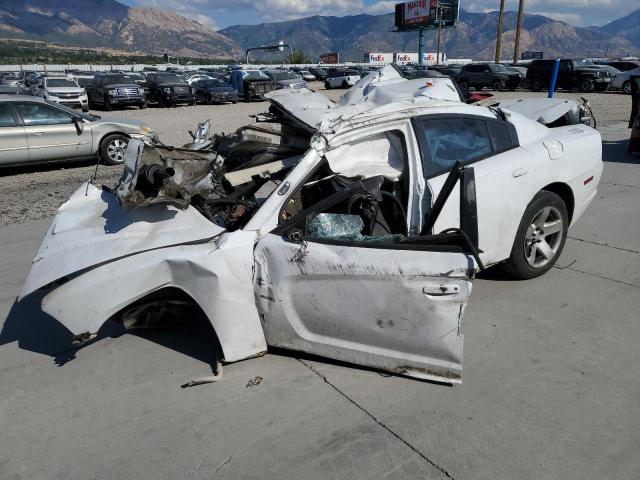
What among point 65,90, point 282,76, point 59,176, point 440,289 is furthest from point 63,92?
point 440,289

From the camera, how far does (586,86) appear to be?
85.7 ft

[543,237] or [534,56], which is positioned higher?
[534,56]

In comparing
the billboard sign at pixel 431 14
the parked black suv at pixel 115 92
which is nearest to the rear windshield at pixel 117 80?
the parked black suv at pixel 115 92

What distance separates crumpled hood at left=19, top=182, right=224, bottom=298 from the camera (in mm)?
3152

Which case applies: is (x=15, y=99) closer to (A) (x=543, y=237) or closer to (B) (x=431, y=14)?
(A) (x=543, y=237)

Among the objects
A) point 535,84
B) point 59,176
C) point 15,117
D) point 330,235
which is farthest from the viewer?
point 535,84

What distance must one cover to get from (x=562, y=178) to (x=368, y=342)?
2.45 meters

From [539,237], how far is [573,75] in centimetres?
2602

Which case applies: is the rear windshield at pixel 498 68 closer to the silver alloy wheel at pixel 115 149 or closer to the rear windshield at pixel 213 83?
the rear windshield at pixel 213 83

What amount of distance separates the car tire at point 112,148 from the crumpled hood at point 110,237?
7.16 m

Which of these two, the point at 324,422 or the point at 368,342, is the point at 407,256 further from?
the point at 324,422

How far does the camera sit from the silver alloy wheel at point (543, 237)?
13.8 ft

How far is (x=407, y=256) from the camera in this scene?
2881 millimetres

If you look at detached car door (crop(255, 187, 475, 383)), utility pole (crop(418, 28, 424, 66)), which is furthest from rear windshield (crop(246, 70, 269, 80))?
utility pole (crop(418, 28, 424, 66))
